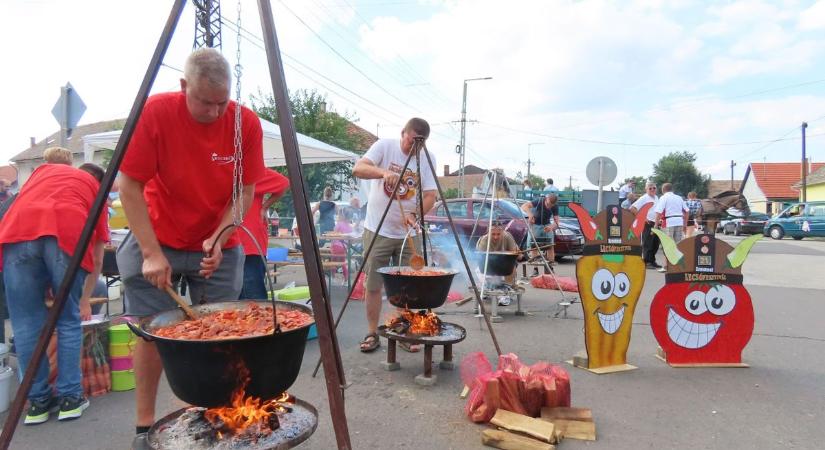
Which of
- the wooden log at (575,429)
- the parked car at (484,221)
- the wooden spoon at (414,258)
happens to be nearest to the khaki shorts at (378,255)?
the wooden spoon at (414,258)

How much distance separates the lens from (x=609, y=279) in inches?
159

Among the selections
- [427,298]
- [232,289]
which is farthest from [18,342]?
[427,298]

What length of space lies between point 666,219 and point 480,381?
9330mm

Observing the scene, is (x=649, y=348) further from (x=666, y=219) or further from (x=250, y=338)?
(x=666, y=219)

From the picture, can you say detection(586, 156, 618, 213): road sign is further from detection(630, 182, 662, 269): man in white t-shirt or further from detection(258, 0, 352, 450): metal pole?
detection(258, 0, 352, 450): metal pole

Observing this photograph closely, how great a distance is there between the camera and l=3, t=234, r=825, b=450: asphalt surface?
2844 mm

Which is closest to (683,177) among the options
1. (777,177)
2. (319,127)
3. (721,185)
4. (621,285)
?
(777,177)

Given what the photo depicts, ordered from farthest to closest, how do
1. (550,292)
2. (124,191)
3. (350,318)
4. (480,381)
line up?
(550,292)
(350,318)
(480,381)
(124,191)

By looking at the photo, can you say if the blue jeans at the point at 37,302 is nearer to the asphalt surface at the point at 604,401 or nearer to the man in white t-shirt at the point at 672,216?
the asphalt surface at the point at 604,401

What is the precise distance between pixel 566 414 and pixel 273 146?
6497mm

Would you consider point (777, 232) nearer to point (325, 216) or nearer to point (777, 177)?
point (325, 216)

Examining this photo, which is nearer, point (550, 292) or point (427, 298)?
point (427, 298)

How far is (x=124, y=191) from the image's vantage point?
2.15 metres

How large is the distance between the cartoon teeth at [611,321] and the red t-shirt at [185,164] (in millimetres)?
2925
